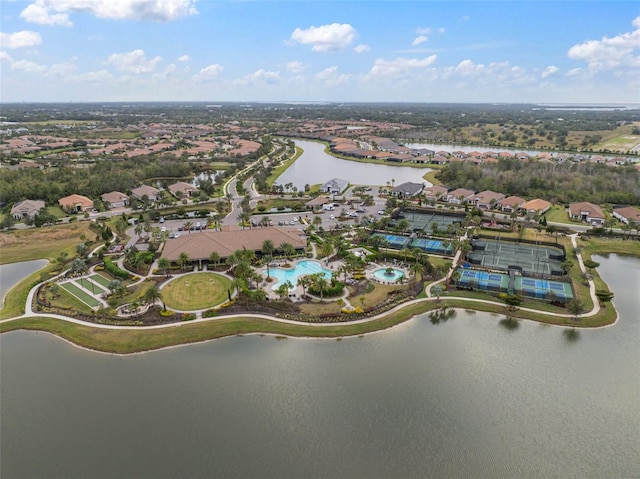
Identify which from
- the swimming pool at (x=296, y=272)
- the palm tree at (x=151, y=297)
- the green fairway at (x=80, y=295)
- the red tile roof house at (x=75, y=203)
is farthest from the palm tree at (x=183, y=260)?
the red tile roof house at (x=75, y=203)

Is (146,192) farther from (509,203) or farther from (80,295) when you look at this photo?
(509,203)

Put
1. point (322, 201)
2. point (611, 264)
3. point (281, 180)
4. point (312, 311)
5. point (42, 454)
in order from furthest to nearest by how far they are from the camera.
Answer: point (281, 180) → point (322, 201) → point (611, 264) → point (312, 311) → point (42, 454)

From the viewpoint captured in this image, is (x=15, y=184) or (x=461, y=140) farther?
(x=461, y=140)

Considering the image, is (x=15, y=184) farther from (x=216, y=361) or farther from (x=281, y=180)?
(x=216, y=361)

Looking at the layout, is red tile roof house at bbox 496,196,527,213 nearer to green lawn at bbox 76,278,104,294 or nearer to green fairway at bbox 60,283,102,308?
green lawn at bbox 76,278,104,294

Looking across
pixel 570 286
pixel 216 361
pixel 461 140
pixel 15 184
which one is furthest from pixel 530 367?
pixel 461 140

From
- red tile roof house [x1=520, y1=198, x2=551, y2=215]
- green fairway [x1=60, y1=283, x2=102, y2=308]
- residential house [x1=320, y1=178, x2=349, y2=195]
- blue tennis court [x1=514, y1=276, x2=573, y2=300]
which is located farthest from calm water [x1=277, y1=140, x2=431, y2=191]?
green fairway [x1=60, y1=283, x2=102, y2=308]
